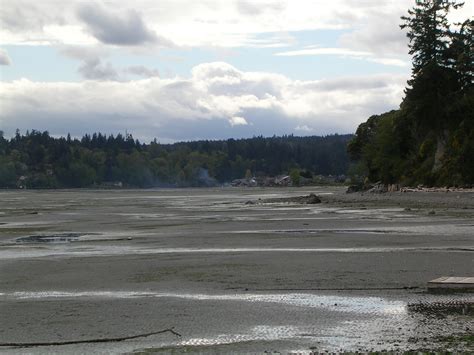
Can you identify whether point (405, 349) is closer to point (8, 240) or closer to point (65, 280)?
point (65, 280)

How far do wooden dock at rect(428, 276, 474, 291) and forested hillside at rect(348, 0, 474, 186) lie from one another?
49.6m

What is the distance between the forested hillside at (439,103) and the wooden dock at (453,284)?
4958 centimetres

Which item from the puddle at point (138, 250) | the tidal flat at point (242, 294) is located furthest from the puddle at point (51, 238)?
the puddle at point (138, 250)

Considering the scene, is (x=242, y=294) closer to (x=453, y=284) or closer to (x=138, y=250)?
(x=453, y=284)

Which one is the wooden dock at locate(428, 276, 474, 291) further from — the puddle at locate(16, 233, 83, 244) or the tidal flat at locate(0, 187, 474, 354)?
the puddle at locate(16, 233, 83, 244)

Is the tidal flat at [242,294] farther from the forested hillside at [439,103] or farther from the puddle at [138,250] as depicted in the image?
the forested hillside at [439,103]

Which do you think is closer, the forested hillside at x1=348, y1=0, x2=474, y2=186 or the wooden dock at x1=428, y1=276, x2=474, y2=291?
the wooden dock at x1=428, y1=276, x2=474, y2=291

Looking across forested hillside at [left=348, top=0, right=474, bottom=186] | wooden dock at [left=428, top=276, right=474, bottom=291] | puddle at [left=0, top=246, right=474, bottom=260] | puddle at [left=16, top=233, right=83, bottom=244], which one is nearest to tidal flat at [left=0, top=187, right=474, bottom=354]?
puddle at [left=0, top=246, right=474, bottom=260]

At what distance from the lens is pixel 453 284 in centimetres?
1381

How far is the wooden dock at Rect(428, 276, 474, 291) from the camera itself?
13.6m

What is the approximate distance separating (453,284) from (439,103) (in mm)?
57768

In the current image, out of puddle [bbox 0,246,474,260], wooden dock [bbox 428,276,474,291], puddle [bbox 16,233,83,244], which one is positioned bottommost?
puddle [bbox 16,233,83,244]

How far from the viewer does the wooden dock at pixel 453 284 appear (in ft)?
44.5

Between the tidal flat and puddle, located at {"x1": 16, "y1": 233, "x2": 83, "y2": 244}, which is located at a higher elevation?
the tidal flat
